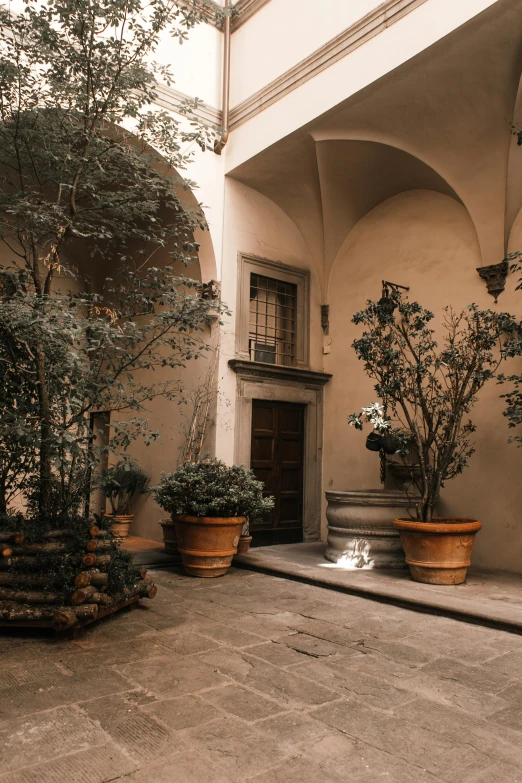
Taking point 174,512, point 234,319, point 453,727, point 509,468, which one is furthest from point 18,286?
point 509,468

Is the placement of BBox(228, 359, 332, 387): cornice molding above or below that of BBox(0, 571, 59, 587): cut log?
above

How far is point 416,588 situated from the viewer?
18.3 ft

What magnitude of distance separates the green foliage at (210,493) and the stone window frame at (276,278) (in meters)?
2.43

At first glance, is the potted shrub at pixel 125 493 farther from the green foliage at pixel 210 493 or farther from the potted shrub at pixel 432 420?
the potted shrub at pixel 432 420

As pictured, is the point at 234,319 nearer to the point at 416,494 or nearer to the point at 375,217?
the point at 375,217

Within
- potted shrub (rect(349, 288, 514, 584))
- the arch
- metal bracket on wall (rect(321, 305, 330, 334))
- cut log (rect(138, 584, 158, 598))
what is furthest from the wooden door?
cut log (rect(138, 584, 158, 598))

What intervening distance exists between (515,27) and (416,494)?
4927 mm

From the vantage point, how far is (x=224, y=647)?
3877 mm

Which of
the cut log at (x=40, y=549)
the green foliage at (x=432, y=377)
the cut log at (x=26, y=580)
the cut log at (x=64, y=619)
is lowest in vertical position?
the cut log at (x=64, y=619)

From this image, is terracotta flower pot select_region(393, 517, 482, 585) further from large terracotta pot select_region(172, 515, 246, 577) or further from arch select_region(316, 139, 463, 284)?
arch select_region(316, 139, 463, 284)

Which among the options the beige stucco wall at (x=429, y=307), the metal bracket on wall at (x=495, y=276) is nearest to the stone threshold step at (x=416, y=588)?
the beige stucco wall at (x=429, y=307)

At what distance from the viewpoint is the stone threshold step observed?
473 cm

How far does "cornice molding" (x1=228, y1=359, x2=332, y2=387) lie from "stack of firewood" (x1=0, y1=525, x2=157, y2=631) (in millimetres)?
3981

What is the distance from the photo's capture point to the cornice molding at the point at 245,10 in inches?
332
